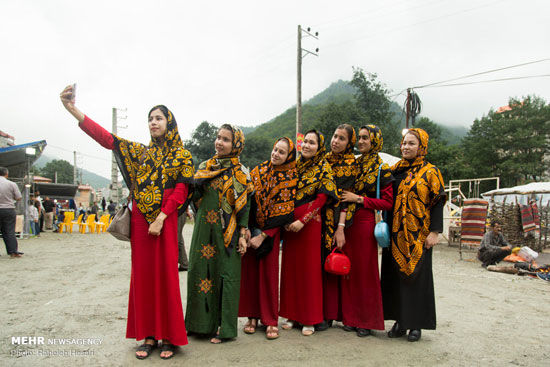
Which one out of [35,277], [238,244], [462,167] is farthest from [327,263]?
[462,167]

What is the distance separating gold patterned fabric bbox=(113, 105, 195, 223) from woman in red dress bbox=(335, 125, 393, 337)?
149 centimetres

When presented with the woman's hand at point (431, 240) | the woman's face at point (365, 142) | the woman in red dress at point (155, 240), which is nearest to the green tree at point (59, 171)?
the woman in red dress at point (155, 240)

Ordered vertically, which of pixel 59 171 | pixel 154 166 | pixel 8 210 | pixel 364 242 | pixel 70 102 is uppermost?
pixel 59 171

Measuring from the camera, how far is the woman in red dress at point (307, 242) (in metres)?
3.18

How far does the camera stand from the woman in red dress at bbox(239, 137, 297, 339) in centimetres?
313

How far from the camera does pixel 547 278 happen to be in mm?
6555

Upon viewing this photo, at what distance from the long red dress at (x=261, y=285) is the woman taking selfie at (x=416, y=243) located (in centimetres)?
106

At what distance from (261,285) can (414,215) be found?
1.47 metres

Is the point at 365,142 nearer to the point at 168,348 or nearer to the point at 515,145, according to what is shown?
the point at 168,348

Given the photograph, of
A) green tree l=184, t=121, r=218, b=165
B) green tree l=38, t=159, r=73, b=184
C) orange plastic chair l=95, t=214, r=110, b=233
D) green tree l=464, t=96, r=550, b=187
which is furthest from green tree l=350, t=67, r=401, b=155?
green tree l=38, t=159, r=73, b=184

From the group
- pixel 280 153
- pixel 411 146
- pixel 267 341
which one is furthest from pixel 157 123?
pixel 411 146

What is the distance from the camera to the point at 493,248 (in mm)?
7770

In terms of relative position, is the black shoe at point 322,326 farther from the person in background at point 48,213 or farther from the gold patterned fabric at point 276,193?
the person in background at point 48,213

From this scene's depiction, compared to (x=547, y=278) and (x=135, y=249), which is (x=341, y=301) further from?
(x=547, y=278)
